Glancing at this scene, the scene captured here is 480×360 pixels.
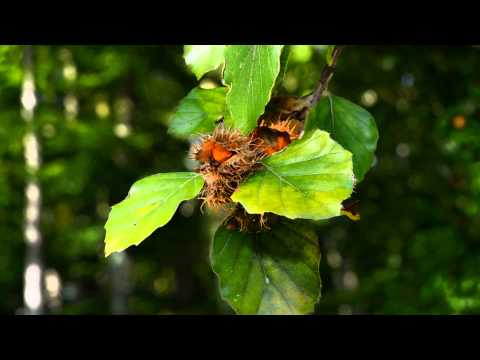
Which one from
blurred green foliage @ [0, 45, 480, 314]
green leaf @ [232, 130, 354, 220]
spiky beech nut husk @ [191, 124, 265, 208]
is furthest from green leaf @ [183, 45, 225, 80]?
blurred green foliage @ [0, 45, 480, 314]

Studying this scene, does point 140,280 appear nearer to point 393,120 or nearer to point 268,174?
point 393,120

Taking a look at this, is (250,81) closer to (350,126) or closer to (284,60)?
(284,60)

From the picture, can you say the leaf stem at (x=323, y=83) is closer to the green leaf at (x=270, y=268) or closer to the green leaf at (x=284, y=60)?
the green leaf at (x=284, y=60)

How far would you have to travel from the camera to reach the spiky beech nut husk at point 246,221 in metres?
1.47

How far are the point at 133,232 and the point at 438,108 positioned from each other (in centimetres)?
396

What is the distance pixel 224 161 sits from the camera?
140 centimetres

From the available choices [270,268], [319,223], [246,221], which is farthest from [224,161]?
[319,223]

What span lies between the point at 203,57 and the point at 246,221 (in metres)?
0.50

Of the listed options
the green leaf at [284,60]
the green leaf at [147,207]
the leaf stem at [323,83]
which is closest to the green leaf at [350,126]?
the leaf stem at [323,83]

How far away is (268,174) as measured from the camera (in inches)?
52.6

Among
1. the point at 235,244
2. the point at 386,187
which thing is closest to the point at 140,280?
the point at 386,187

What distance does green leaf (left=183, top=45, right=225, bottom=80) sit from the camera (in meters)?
1.61

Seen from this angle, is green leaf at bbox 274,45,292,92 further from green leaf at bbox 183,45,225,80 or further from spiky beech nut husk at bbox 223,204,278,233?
spiky beech nut husk at bbox 223,204,278,233

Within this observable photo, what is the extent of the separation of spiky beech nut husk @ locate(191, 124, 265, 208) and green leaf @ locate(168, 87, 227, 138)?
0.17 metres
